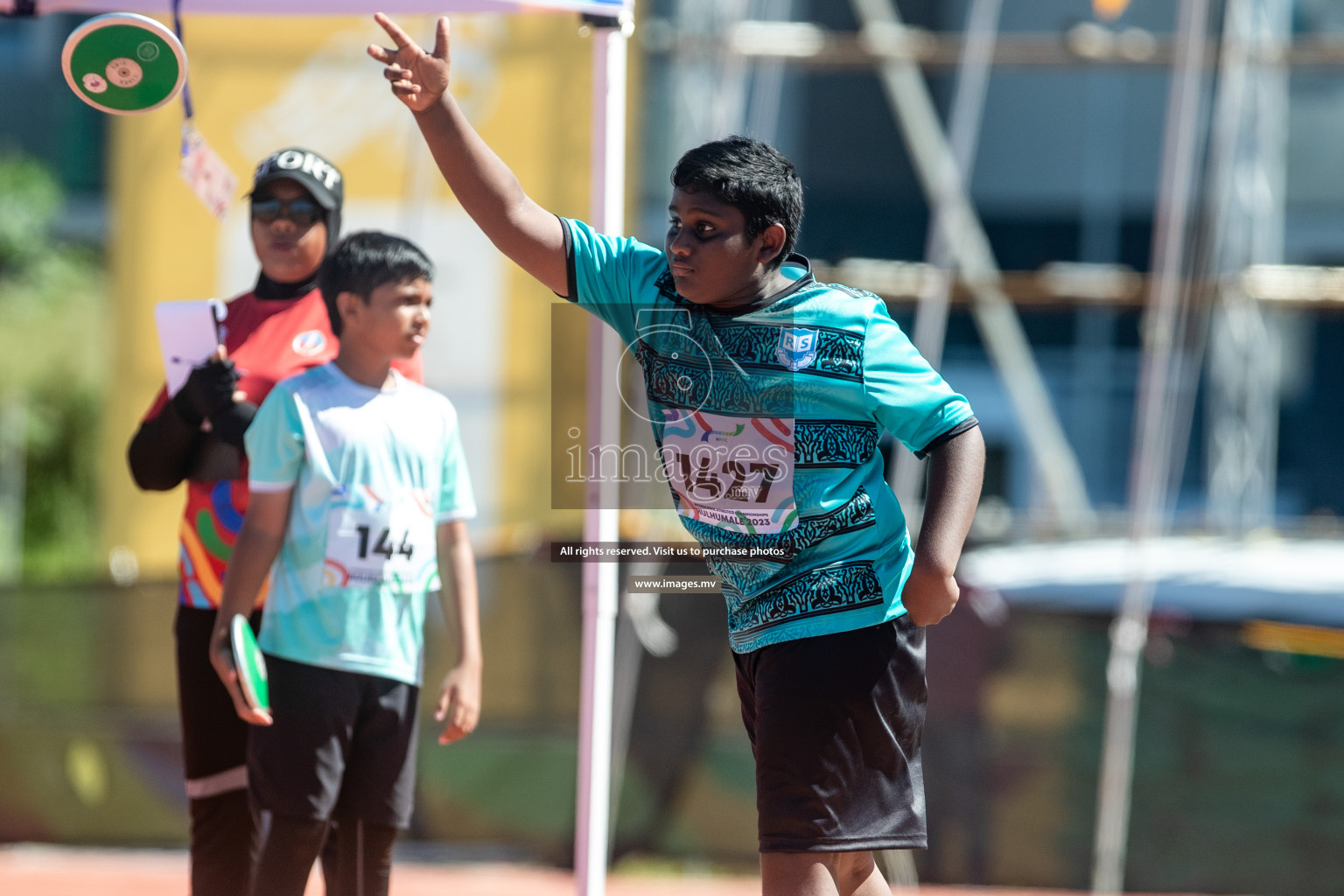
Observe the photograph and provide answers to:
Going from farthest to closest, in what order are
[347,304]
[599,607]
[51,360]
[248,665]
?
1. [51,360]
2. [599,607]
3. [347,304]
4. [248,665]

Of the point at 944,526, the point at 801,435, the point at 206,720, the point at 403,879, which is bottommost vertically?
the point at 403,879

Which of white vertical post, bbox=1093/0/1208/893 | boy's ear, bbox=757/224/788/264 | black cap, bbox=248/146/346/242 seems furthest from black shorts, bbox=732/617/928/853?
white vertical post, bbox=1093/0/1208/893

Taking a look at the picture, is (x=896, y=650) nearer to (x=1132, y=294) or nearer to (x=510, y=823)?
(x=510, y=823)

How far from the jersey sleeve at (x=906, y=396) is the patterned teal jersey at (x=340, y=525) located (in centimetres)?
91

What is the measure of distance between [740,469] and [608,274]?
39cm

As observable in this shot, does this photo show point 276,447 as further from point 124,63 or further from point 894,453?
point 894,453

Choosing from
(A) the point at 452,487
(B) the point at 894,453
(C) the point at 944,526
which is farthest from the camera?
(B) the point at 894,453

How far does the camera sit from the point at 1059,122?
11.4 meters

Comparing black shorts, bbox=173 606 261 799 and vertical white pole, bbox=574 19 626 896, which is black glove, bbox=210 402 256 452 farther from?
vertical white pole, bbox=574 19 626 896

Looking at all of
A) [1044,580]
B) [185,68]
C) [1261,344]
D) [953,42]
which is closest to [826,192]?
[953,42]

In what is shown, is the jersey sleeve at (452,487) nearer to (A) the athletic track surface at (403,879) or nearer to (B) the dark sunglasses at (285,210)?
(B) the dark sunglasses at (285,210)

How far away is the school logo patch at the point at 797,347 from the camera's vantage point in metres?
2.17

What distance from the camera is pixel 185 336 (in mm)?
2701

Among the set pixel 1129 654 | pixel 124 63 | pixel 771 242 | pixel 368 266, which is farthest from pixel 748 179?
pixel 1129 654
